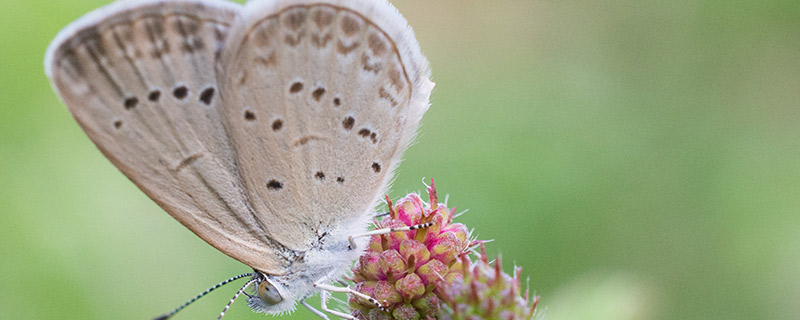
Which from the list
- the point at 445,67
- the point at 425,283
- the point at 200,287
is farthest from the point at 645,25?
the point at 425,283

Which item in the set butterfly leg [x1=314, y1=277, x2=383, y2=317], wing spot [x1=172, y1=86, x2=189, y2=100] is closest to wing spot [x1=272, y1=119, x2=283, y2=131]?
wing spot [x1=172, y1=86, x2=189, y2=100]

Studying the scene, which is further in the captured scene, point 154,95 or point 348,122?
point 348,122

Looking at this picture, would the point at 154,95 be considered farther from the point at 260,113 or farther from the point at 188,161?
the point at 260,113

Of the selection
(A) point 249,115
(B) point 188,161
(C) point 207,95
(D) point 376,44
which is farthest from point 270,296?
(D) point 376,44

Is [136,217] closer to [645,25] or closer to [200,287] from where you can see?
[200,287]

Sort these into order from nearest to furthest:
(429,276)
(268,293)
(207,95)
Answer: (429,276) → (207,95) → (268,293)

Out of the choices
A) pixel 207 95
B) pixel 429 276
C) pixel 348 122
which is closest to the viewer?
pixel 429 276

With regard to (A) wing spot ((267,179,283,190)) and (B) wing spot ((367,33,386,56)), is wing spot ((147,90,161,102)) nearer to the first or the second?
(A) wing spot ((267,179,283,190))
